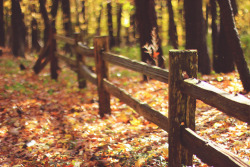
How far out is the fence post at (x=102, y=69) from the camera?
5559mm

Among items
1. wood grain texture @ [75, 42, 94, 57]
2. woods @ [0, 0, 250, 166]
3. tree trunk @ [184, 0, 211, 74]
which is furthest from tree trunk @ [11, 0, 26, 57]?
tree trunk @ [184, 0, 211, 74]

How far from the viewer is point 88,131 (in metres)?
4.86

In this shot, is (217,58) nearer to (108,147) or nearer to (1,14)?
(108,147)

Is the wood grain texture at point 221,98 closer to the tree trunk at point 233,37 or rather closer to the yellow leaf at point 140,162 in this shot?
the yellow leaf at point 140,162

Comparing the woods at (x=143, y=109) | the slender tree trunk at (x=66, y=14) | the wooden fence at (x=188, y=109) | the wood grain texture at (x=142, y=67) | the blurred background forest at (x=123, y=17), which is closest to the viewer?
the wooden fence at (x=188, y=109)

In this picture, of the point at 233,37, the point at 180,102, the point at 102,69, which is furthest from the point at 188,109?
the point at 233,37

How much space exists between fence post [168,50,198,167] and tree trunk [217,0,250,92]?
330 centimetres

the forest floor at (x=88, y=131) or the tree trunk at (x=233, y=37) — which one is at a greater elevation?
the tree trunk at (x=233, y=37)

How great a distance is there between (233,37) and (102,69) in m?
3.00

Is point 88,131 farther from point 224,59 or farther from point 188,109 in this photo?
point 224,59

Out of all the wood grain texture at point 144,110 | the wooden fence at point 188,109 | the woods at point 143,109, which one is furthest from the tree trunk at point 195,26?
the wooden fence at point 188,109

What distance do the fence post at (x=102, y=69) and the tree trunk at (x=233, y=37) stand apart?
8.64 ft

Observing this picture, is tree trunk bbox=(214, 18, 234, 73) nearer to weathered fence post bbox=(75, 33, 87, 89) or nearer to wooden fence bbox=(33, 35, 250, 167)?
weathered fence post bbox=(75, 33, 87, 89)

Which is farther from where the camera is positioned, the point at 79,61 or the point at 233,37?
the point at 79,61
